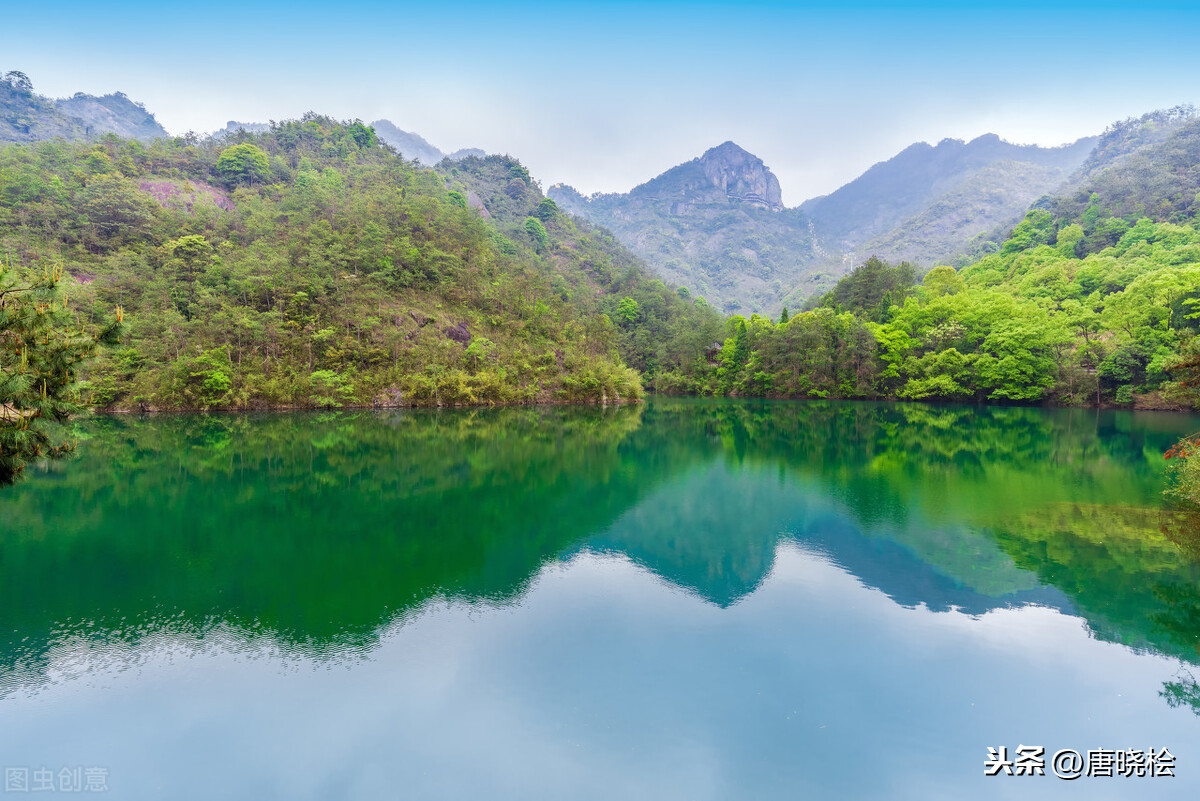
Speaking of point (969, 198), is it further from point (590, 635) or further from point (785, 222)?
point (590, 635)

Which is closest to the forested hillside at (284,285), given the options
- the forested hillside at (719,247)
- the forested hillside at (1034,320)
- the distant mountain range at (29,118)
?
the forested hillside at (1034,320)

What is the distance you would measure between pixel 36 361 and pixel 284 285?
4264 cm

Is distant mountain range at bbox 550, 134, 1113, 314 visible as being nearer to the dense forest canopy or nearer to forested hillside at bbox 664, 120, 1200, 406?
forested hillside at bbox 664, 120, 1200, 406

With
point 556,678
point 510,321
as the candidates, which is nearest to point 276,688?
point 556,678

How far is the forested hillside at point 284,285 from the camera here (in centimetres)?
3834

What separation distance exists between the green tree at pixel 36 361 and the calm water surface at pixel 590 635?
9.52ft

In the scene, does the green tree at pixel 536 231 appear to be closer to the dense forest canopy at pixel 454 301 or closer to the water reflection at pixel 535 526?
the dense forest canopy at pixel 454 301

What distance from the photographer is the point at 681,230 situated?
18650 centimetres

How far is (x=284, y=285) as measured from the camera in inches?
1703

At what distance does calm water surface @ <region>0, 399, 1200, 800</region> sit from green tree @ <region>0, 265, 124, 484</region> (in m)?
2.90

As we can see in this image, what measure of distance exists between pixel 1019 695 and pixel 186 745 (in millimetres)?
9519

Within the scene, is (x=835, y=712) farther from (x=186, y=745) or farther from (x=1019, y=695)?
(x=186, y=745)

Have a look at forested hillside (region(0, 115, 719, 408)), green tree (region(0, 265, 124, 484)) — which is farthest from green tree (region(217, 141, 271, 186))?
green tree (region(0, 265, 124, 484))

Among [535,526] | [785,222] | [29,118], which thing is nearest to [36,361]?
[535,526]
